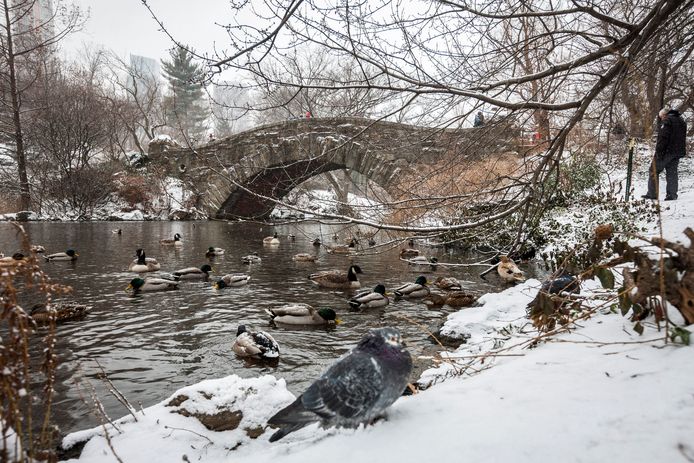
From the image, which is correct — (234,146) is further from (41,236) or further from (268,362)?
(268,362)

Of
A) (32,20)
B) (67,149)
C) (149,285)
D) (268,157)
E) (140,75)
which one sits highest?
(32,20)

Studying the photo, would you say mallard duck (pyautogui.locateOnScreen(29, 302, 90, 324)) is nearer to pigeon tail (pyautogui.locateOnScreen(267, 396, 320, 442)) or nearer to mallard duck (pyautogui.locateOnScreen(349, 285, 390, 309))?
mallard duck (pyautogui.locateOnScreen(349, 285, 390, 309))

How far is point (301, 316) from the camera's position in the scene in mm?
7105

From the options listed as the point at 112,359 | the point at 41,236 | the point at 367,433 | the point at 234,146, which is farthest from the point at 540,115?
the point at 234,146

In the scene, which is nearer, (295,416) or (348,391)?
(348,391)

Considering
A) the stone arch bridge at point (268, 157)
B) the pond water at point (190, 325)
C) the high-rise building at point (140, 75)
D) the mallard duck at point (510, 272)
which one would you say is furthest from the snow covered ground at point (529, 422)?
the stone arch bridge at point (268, 157)

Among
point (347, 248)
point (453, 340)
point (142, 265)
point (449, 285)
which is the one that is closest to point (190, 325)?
point (453, 340)

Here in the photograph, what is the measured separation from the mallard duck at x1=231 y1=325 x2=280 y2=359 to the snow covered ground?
2.21 meters

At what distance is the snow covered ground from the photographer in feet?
5.01

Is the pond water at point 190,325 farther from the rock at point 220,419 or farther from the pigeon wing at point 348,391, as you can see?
the pigeon wing at point 348,391

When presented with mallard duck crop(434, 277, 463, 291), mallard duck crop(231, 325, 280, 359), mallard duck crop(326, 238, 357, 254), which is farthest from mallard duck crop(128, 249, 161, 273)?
mallard duck crop(434, 277, 463, 291)

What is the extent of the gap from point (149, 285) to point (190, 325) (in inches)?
116

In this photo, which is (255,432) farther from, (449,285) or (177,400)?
(449,285)

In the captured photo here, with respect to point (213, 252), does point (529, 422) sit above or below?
below
